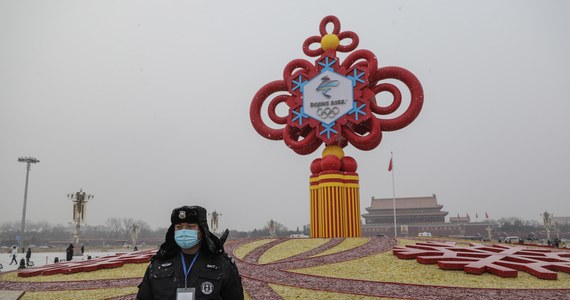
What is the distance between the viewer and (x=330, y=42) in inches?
746

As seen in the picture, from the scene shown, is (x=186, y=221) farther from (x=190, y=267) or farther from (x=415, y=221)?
(x=415, y=221)

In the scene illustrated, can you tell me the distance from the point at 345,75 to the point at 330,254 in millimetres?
8341

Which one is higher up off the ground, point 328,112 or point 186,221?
point 328,112

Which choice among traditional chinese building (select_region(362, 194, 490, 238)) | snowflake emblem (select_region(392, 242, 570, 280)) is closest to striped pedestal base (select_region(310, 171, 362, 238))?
snowflake emblem (select_region(392, 242, 570, 280))

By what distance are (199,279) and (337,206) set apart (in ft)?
46.7

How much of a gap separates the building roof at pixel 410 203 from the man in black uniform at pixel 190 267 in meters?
55.8

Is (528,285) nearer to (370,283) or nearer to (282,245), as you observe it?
(370,283)

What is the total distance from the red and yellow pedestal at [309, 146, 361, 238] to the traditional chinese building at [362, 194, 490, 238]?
36103 millimetres

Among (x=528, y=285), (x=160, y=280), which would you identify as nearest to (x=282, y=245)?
(x=528, y=285)

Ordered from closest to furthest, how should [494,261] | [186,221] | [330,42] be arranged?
[186,221], [494,261], [330,42]

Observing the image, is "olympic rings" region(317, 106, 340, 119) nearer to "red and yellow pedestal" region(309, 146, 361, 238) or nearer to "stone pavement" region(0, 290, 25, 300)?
"red and yellow pedestal" region(309, 146, 361, 238)

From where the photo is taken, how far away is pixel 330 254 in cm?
1244

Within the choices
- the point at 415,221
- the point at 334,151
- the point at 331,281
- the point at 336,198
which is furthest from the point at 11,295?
the point at 415,221

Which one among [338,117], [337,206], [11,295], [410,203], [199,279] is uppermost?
[338,117]
